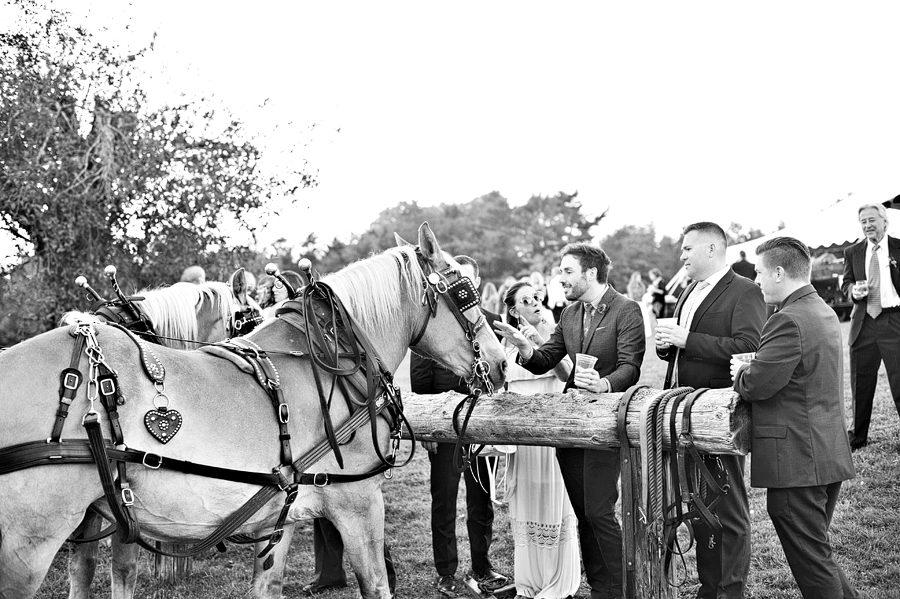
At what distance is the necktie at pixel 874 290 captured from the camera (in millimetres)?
6660

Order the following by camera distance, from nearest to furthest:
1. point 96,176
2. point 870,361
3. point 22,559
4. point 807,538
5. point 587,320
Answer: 1. point 22,559
2. point 807,538
3. point 587,320
4. point 870,361
5. point 96,176

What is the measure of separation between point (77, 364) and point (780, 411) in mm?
3351

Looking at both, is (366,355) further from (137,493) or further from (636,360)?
(636,360)

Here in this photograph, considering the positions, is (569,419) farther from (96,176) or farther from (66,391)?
(96,176)

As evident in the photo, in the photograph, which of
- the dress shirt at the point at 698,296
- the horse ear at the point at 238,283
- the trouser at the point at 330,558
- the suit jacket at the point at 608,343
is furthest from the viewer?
the horse ear at the point at 238,283

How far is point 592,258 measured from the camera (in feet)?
15.9

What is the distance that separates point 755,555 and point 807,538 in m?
2.05

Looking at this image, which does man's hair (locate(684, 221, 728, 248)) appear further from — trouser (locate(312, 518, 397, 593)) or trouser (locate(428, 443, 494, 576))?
trouser (locate(312, 518, 397, 593))

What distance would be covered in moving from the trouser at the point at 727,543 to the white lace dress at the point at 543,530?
3.42 feet

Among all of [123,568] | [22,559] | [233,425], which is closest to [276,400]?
[233,425]

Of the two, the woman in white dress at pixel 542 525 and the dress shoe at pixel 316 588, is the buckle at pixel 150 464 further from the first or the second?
the dress shoe at pixel 316 588

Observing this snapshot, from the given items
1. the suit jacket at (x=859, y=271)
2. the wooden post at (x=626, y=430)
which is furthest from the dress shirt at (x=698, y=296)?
the suit jacket at (x=859, y=271)

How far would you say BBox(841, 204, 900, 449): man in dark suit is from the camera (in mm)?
6602

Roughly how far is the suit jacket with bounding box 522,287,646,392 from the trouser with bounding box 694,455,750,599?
73cm
